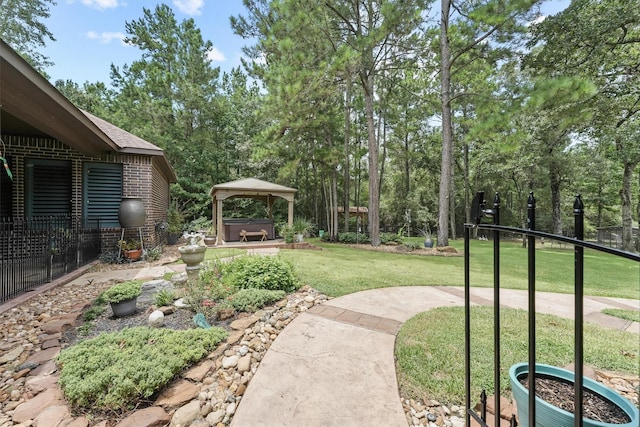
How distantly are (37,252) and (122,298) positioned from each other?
2.67 m

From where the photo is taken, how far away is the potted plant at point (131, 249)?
255 inches

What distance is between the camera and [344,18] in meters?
9.95

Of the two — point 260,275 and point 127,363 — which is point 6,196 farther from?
point 127,363

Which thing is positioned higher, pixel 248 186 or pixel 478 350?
pixel 248 186

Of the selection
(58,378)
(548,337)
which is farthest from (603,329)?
(58,378)

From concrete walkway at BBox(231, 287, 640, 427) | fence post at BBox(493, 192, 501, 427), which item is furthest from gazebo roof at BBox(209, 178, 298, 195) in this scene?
fence post at BBox(493, 192, 501, 427)

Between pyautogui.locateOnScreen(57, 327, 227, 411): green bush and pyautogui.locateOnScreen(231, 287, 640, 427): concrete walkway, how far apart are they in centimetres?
56

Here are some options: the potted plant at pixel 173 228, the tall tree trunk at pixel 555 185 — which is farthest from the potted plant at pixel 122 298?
the tall tree trunk at pixel 555 185

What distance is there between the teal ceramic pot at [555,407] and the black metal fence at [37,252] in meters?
4.96

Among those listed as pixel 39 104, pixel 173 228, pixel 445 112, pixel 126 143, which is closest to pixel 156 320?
pixel 39 104

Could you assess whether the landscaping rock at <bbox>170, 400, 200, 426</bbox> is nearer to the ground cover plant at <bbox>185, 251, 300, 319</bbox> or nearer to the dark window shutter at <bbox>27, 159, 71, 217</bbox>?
the ground cover plant at <bbox>185, 251, 300, 319</bbox>

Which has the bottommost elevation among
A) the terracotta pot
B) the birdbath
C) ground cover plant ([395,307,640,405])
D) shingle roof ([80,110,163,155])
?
ground cover plant ([395,307,640,405])

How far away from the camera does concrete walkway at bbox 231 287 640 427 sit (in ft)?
5.18

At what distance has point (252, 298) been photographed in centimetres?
319
